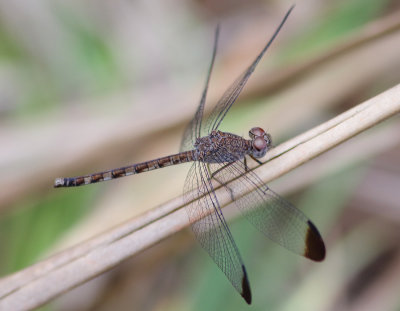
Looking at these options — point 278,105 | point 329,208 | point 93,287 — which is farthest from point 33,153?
point 329,208

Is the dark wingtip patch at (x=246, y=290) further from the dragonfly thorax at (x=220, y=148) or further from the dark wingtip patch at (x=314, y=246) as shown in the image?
the dragonfly thorax at (x=220, y=148)

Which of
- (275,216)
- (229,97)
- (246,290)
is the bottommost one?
(246,290)

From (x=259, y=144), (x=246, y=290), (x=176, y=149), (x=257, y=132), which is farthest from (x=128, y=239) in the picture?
(x=176, y=149)

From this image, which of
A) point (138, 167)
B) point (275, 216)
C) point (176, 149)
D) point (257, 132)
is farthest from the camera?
point (176, 149)

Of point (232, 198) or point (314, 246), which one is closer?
point (232, 198)

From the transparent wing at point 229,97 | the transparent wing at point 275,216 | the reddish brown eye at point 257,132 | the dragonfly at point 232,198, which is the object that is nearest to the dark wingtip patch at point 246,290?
the dragonfly at point 232,198

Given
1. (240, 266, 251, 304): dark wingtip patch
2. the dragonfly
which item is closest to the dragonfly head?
the dragonfly

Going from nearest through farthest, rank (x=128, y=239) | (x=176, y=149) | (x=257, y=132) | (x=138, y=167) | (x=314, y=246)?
(x=128, y=239)
(x=314, y=246)
(x=257, y=132)
(x=138, y=167)
(x=176, y=149)

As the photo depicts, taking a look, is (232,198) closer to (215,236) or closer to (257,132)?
(215,236)
